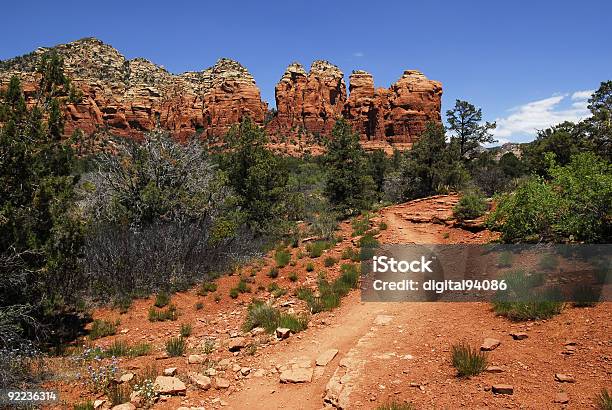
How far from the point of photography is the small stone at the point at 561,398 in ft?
13.0

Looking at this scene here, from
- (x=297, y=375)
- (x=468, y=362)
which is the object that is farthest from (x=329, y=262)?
(x=468, y=362)

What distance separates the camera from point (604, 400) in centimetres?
374

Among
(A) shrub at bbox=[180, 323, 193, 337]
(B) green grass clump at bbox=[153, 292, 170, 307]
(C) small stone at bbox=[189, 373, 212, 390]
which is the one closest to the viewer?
(C) small stone at bbox=[189, 373, 212, 390]

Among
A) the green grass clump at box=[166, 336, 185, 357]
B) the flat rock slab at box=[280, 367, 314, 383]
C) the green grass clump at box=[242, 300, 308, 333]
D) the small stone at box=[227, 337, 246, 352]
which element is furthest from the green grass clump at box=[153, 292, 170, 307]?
the flat rock slab at box=[280, 367, 314, 383]

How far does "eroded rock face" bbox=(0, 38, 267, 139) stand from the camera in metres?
75.9

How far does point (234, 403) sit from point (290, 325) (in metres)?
2.39

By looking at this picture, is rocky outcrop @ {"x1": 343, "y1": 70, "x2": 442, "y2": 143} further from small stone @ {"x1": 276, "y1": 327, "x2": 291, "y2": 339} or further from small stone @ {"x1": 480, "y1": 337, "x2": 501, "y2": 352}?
small stone @ {"x1": 480, "y1": 337, "x2": 501, "y2": 352}

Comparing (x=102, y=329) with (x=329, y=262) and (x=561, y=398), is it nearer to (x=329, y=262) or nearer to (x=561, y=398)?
(x=329, y=262)

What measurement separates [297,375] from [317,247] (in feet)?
24.9

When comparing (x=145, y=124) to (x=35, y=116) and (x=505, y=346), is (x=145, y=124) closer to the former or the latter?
(x=35, y=116)

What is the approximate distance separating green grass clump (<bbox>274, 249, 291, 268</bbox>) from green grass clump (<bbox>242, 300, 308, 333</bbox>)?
373 centimetres

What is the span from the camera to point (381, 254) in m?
12.0

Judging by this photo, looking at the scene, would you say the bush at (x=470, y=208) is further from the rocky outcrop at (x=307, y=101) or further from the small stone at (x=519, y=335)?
the rocky outcrop at (x=307, y=101)

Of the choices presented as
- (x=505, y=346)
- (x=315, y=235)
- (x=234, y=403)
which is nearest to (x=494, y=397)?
(x=505, y=346)
